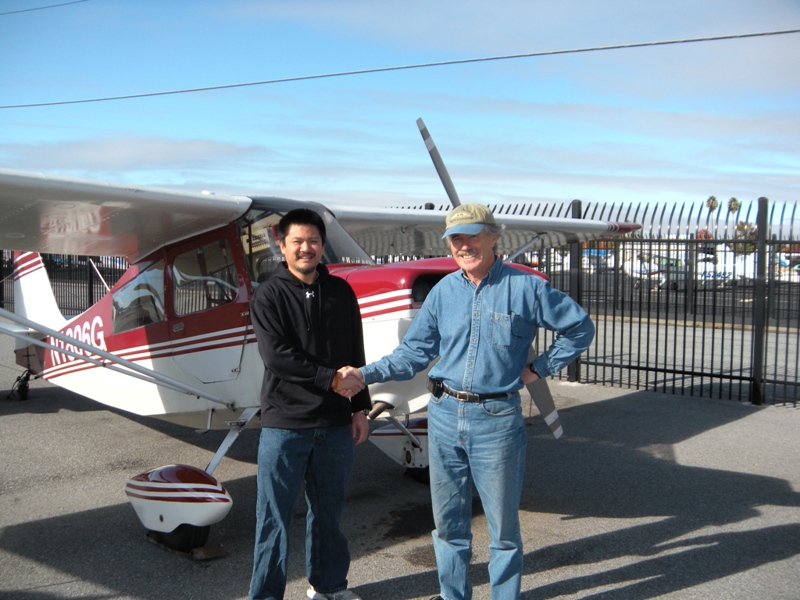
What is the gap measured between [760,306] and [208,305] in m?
6.63

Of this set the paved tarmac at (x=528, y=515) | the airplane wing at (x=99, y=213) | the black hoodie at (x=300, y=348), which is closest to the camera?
the black hoodie at (x=300, y=348)

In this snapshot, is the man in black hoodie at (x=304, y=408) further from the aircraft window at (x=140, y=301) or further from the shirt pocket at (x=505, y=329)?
the aircraft window at (x=140, y=301)

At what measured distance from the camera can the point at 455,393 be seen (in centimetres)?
292

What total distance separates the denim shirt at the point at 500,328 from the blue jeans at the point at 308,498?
61 centimetres

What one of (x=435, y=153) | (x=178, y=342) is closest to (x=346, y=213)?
(x=435, y=153)

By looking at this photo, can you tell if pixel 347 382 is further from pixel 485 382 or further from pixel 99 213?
pixel 99 213

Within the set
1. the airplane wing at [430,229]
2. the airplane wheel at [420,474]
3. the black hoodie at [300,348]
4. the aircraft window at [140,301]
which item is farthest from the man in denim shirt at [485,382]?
the airplane wing at [430,229]

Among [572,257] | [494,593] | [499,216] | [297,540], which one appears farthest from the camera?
[572,257]

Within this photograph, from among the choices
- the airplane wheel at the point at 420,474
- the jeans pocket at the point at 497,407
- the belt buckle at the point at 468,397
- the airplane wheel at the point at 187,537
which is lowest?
the airplane wheel at the point at 420,474

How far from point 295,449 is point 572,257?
7.44 meters

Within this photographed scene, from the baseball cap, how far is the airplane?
0.90 metres

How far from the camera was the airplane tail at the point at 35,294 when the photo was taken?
7332mm

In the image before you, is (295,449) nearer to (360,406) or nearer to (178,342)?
(360,406)

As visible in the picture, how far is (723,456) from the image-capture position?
6133 mm
